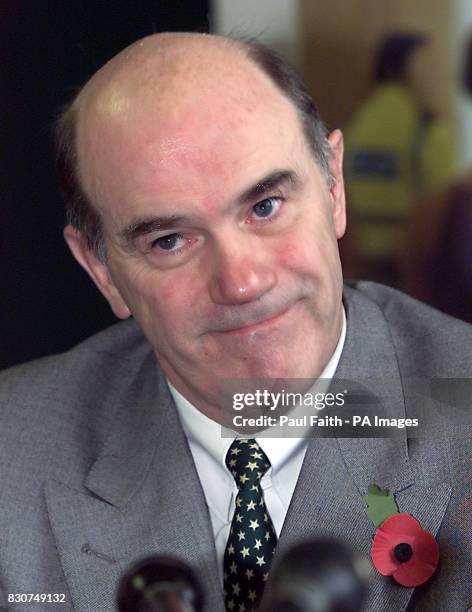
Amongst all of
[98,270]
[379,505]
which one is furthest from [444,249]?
[379,505]

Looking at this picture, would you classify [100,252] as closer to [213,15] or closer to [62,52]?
[62,52]

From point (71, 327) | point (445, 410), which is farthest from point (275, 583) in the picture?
point (71, 327)

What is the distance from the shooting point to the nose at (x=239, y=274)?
1.10 meters

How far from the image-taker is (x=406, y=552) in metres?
1.06

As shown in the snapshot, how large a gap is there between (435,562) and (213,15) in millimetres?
1197

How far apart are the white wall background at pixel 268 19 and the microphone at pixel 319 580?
1348 millimetres

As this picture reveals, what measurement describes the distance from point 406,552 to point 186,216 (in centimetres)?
43

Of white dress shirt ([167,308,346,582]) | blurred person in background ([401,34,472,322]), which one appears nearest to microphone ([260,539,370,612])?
white dress shirt ([167,308,346,582])

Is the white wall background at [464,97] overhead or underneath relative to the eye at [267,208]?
underneath

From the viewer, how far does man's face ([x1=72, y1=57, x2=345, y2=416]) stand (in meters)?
1.13

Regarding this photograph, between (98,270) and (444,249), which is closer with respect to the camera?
(98,270)

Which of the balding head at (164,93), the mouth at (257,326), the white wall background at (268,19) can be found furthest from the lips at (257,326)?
the white wall background at (268,19)

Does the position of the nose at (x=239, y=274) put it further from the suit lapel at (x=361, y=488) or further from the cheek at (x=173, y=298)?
the suit lapel at (x=361, y=488)

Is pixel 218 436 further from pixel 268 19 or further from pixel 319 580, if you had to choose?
pixel 268 19
